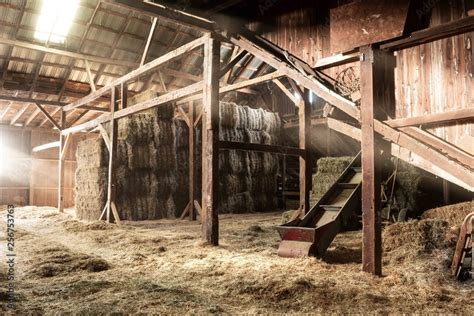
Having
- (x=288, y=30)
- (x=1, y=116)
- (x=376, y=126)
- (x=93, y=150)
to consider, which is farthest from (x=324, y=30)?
(x=1, y=116)

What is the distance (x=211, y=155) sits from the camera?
6391mm

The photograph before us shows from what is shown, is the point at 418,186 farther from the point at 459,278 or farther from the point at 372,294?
the point at 372,294

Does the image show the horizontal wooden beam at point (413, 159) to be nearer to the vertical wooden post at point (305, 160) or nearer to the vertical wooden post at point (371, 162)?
the vertical wooden post at point (371, 162)

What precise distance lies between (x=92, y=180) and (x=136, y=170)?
122 centimetres

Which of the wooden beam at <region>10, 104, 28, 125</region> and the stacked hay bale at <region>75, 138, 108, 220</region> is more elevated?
the wooden beam at <region>10, 104, 28, 125</region>

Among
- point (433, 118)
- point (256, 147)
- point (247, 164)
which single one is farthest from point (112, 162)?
point (433, 118)

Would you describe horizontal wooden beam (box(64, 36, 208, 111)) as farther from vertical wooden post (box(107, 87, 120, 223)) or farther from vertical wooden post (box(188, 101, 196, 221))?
vertical wooden post (box(188, 101, 196, 221))

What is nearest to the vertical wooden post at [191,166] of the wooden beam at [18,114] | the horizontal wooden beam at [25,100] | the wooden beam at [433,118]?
the horizontal wooden beam at [25,100]

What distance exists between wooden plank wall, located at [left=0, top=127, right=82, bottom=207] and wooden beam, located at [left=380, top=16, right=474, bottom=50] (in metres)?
16.4

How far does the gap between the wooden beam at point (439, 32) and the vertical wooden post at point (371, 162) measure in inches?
10.8

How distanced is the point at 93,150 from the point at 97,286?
7497mm

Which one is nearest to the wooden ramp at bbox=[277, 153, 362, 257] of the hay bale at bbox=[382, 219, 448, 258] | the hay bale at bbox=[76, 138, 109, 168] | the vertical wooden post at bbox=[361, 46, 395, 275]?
the hay bale at bbox=[382, 219, 448, 258]

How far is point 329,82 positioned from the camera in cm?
574

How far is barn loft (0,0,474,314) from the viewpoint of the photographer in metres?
3.83
